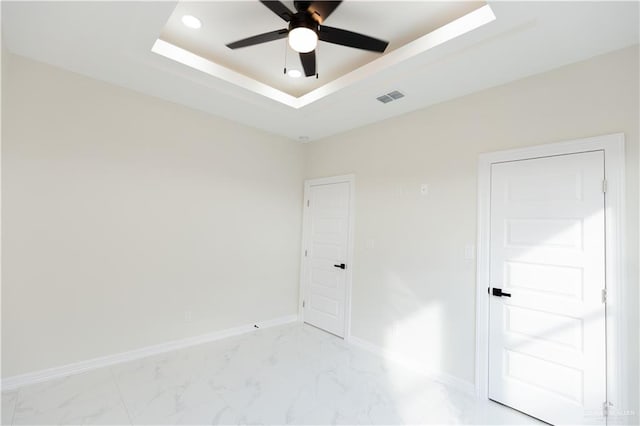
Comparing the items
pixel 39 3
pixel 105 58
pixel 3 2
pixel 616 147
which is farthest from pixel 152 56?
pixel 616 147

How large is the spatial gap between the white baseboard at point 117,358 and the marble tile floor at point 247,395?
8cm

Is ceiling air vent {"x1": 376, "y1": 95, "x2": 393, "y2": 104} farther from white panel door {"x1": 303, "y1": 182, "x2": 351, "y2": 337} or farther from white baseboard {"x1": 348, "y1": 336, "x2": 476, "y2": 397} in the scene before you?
white baseboard {"x1": 348, "y1": 336, "x2": 476, "y2": 397}

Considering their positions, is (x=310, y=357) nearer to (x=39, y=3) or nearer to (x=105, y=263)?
(x=105, y=263)

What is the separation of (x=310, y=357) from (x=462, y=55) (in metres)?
3.18

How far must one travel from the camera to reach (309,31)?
1.87 m

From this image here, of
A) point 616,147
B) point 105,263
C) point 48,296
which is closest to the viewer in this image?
point 616,147

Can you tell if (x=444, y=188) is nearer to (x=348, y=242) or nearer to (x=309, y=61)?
(x=348, y=242)

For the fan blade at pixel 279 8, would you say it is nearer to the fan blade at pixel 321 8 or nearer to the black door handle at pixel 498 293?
the fan blade at pixel 321 8

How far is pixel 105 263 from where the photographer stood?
2.89 metres

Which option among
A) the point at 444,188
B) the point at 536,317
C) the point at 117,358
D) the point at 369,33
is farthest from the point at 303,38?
the point at 117,358

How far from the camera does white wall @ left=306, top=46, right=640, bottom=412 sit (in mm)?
2094

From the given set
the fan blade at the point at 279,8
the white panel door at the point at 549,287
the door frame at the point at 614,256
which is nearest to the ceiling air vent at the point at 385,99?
the white panel door at the point at 549,287

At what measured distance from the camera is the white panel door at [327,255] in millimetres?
3895

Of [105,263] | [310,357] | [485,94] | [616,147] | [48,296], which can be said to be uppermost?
[485,94]
